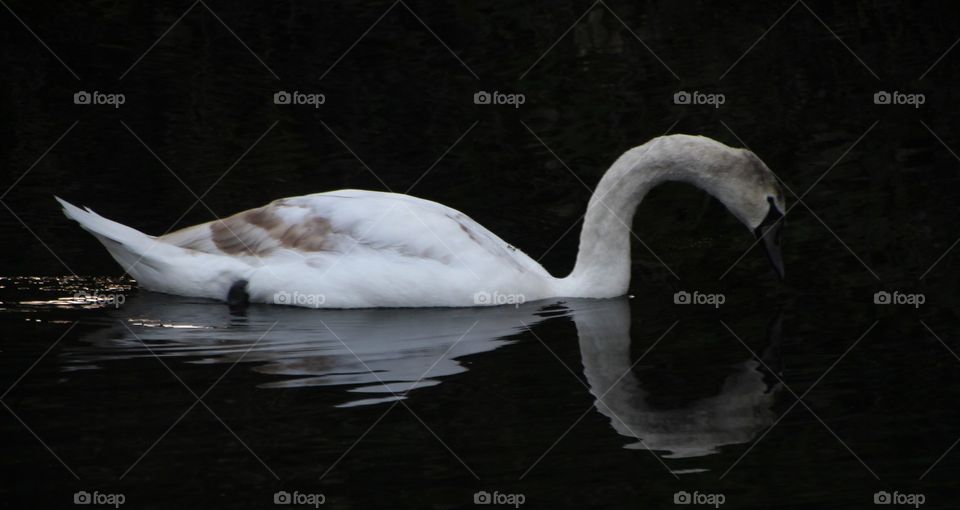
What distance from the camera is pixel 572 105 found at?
15.2 metres

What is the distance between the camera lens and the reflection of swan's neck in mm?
10180

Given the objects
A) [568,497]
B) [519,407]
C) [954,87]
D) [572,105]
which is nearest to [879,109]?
[954,87]

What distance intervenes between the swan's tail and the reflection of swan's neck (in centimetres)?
259

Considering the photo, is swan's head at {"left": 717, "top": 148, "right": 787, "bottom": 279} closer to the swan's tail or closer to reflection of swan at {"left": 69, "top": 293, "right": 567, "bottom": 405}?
reflection of swan at {"left": 69, "top": 293, "right": 567, "bottom": 405}

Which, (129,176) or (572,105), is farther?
(572,105)

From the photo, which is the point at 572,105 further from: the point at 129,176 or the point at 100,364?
the point at 100,364

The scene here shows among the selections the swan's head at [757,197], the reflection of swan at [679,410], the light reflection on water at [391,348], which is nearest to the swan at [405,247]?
the swan's head at [757,197]

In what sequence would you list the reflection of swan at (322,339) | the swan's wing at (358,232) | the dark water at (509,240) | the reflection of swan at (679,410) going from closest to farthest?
1. the dark water at (509,240)
2. the reflection of swan at (679,410)
3. the reflection of swan at (322,339)
4. the swan's wing at (358,232)

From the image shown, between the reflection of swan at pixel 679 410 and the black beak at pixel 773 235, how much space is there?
3.15 feet

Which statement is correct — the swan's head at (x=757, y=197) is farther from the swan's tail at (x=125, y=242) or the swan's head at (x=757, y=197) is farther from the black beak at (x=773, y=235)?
the swan's tail at (x=125, y=242)

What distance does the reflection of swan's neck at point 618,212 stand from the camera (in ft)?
33.4

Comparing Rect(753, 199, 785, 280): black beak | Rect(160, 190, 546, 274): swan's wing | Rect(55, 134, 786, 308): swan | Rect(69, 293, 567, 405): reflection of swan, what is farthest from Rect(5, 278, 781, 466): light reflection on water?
Rect(753, 199, 785, 280): black beak

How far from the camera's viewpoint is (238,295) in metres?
10.1

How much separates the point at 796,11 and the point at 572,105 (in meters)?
4.82
